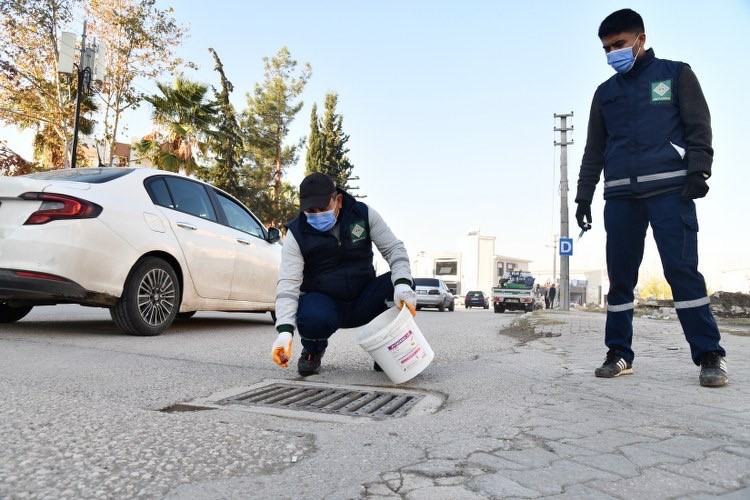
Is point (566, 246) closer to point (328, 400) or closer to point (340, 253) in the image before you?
point (340, 253)

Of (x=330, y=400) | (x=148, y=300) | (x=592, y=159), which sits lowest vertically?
(x=330, y=400)

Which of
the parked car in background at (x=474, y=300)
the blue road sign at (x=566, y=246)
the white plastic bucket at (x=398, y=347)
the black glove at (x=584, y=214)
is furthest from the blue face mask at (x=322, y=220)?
the parked car in background at (x=474, y=300)

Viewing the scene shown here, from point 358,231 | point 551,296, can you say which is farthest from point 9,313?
point 551,296

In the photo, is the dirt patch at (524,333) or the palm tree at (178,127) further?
the palm tree at (178,127)

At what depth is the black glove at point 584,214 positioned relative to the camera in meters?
3.93

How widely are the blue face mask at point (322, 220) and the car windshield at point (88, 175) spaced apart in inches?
98.6

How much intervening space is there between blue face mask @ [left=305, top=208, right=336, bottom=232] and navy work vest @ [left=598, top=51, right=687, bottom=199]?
5.62 feet

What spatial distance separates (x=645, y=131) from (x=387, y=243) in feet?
5.52

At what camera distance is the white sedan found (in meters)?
4.69

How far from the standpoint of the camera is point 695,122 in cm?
334

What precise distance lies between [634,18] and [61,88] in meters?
21.7

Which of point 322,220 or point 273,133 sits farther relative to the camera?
point 273,133

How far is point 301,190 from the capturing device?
3.71 metres

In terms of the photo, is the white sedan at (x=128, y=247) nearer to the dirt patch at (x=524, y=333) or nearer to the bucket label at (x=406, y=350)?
the bucket label at (x=406, y=350)
